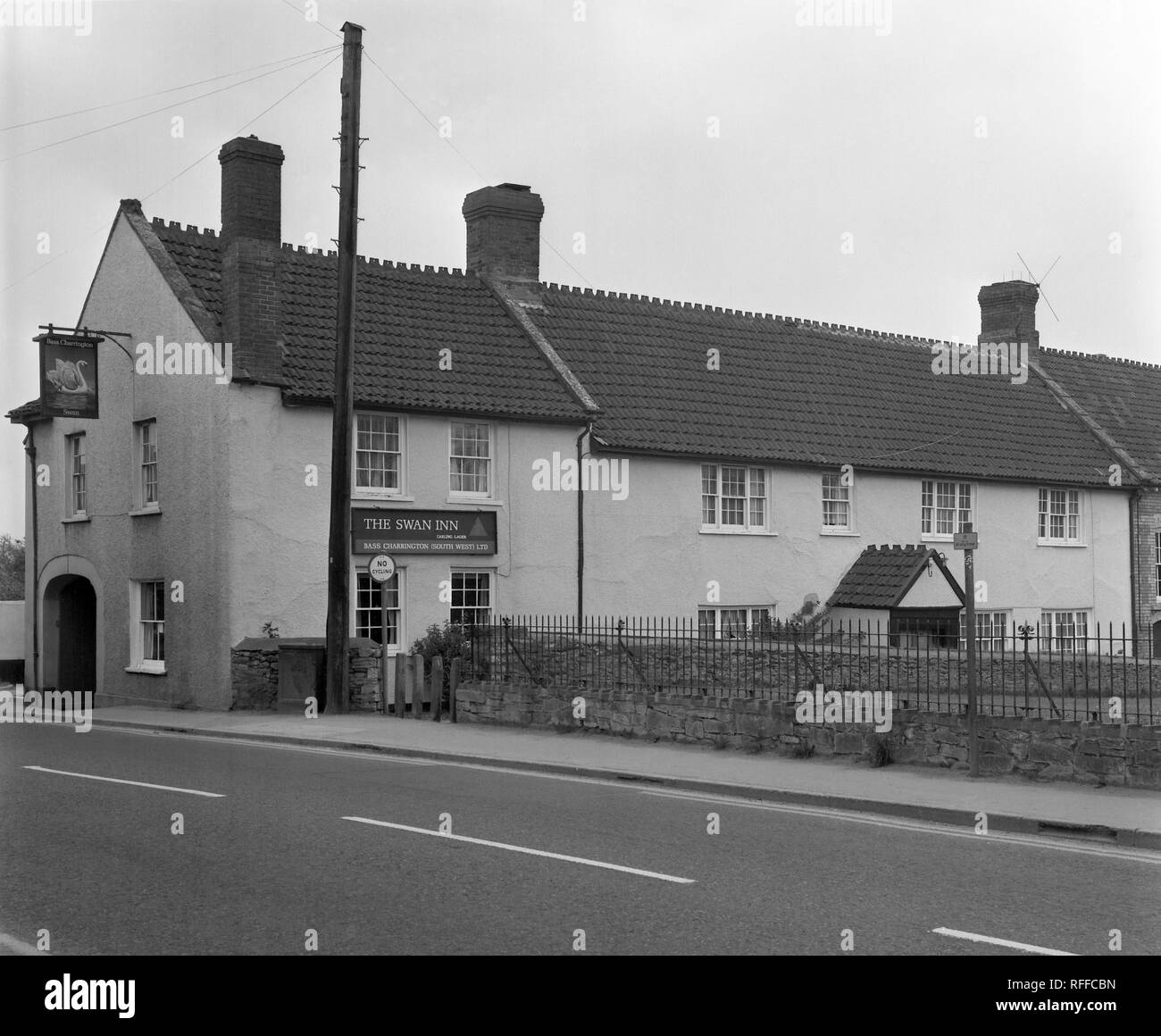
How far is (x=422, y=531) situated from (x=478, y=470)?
2074 millimetres

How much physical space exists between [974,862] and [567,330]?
2286cm

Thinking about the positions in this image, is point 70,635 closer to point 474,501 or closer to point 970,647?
point 474,501

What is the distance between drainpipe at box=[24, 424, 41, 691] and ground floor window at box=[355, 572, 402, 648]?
977 cm

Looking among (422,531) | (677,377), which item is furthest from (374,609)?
(677,377)

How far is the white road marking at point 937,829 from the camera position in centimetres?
1120

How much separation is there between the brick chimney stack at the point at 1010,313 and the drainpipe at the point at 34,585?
27.1 meters

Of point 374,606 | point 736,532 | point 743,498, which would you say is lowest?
point 374,606

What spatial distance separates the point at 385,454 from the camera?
2645 centimetres

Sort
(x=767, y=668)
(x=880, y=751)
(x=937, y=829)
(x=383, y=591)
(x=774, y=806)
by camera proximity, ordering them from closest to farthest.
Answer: (x=937, y=829), (x=774, y=806), (x=880, y=751), (x=767, y=668), (x=383, y=591)

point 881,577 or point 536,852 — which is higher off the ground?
point 881,577

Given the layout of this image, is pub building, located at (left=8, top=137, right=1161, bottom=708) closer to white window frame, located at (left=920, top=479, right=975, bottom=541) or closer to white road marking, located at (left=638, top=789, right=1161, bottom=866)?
white window frame, located at (left=920, top=479, right=975, bottom=541)

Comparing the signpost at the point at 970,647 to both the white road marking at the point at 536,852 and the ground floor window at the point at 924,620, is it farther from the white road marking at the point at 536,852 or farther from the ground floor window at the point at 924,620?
the ground floor window at the point at 924,620

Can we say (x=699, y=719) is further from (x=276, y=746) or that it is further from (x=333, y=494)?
(x=333, y=494)
